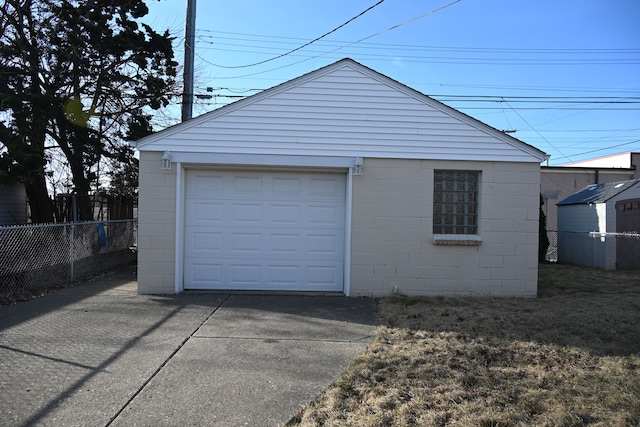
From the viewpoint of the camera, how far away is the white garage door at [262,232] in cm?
864

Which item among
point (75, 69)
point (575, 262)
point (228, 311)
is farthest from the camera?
point (575, 262)

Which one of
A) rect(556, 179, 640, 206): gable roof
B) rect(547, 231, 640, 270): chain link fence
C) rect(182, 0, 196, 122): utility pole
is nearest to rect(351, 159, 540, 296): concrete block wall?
rect(182, 0, 196, 122): utility pole

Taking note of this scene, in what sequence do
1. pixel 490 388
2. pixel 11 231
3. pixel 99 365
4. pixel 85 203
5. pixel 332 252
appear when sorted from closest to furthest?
pixel 490 388, pixel 99 365, pixel 11 231, pixel 332 252, pixel 85 203

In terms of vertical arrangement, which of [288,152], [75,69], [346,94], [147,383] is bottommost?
[147,383]

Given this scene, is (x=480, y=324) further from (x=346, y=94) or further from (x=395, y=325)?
(x=346, y=94)

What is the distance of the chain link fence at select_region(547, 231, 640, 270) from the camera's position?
13.8 metres

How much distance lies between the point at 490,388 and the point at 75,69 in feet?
45.1

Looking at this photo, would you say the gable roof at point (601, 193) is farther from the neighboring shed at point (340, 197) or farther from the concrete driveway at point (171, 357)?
the concrete driveway at point (171, 357)

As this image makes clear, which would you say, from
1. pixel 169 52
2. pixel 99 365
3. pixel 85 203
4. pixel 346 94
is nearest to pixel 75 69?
pixel 169 52

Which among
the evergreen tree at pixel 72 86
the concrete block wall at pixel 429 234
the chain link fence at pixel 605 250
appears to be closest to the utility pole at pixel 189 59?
the evergreen tree at pixel 72 86

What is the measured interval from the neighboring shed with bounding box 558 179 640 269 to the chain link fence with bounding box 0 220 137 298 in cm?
1424

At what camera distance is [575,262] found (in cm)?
1581

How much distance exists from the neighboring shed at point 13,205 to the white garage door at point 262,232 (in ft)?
33.2

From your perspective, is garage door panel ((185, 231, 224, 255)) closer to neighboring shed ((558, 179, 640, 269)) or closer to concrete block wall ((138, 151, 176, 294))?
concrete block wall ((138, 151, 176, 294))
